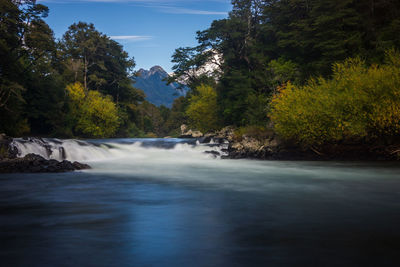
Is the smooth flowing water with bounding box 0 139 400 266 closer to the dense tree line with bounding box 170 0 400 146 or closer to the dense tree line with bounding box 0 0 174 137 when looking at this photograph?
the dense tree line with bounding box 170 0 400 146

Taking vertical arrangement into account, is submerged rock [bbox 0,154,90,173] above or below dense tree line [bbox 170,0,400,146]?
below

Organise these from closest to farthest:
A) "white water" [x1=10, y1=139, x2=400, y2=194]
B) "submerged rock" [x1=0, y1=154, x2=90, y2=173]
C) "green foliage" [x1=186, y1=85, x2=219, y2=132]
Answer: "white water" [x1=10, y1=139, x2=400, y2=194] < "submerged rock" [x1=0, y1=154, x2=90, y2=173] < "green foliage" [x1=186, y1=85, x2=219, y2=132]

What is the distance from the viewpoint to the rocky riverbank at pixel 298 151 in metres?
20.7

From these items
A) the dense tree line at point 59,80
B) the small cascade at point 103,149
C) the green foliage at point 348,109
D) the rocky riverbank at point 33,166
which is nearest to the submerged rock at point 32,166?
the rocky riverbank at point 33,166

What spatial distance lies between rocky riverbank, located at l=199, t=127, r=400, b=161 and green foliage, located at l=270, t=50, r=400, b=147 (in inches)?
25.1

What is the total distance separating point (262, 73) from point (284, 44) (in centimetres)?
403

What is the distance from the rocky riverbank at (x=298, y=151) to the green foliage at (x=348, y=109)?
638 mm

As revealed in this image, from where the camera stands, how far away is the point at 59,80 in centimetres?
4784

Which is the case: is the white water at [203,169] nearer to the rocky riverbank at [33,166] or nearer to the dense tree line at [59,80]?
the rocky riverbank at [33,166]

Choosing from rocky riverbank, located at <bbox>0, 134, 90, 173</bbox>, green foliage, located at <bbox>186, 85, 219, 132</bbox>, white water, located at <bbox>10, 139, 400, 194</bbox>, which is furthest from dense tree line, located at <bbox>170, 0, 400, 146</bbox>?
rocky riverbank, located at <bbox>0, 134, 90, 173</bbox>

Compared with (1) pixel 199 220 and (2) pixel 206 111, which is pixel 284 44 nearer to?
(2) pixel 206 111

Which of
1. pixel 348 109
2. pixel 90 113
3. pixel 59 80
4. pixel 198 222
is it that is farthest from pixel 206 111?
pixel 198 222

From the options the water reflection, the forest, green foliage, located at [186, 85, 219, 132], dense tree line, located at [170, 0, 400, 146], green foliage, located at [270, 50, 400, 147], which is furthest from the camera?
green foliage, located at [186, 85, 219, 132]

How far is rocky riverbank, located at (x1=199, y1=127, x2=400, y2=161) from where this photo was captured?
20.7 m
